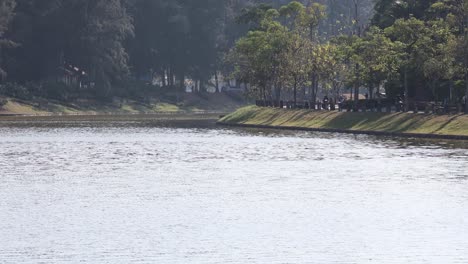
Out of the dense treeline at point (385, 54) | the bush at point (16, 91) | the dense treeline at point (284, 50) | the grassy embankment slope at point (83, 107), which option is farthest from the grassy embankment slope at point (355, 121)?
the bush at point (16, 91)

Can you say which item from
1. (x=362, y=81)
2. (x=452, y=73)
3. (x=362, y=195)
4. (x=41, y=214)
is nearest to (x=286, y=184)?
(x=362, y=195)

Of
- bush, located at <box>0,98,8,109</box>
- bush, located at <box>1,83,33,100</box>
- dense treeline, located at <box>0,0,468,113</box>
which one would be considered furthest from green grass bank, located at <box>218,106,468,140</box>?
bush, located at <box>1,83,33,100</box>

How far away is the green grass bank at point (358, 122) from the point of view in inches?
3519

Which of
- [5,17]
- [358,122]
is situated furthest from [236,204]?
[5,17]

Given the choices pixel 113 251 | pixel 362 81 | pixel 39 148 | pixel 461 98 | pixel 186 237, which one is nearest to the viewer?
pixel 113 251

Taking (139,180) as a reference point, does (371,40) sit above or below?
above

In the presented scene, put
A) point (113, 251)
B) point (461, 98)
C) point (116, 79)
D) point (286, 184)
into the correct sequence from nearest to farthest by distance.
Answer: point (113, 251)
point (286, 184)
point (461, 98)
point (116, 79)

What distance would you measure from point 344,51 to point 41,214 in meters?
83.5

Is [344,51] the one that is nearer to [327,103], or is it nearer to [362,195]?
[327,103]

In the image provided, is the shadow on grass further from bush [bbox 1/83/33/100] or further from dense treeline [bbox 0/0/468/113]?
bush [bbox 1/83/33/100]

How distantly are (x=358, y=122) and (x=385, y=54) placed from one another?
8.97 metres

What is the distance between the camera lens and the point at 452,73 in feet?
320

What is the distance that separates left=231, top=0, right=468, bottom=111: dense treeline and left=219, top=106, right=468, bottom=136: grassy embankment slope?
4.46 m

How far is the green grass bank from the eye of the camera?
89375 millimetres
